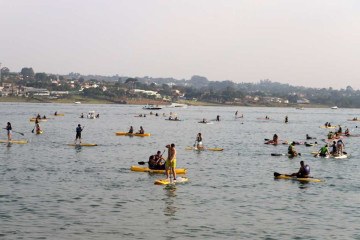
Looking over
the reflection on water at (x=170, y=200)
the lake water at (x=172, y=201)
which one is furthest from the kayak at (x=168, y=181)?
the lake water at (x=172, y=201)

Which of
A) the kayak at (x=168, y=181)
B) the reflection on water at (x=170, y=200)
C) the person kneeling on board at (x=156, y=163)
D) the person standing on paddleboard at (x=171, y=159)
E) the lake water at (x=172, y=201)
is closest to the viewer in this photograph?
the lake water at (x=172, y=201)

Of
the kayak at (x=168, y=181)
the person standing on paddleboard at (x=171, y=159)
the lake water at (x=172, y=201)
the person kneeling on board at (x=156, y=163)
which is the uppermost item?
the person standing on paddleboard at (x=171, y=159)

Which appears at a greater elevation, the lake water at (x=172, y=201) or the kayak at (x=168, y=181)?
the kayak at (x=168, y=181)

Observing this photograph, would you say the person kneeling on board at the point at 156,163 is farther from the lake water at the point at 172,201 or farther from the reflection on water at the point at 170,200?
the reflection on water at the point at 170,200

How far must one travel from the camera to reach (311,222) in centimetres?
2831

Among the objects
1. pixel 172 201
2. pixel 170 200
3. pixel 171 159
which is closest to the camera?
pixel 172 201

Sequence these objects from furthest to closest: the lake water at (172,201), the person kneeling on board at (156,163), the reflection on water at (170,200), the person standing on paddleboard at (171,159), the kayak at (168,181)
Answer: the person kneeling on board at (156,163)
the person standing on paddleboard at (171,159)
the kayak at (168,181)
the reflection on water at (170,200)
the lake water at (172,201)

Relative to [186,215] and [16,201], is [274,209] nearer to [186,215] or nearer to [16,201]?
[186,215]

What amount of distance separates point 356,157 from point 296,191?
2807cm

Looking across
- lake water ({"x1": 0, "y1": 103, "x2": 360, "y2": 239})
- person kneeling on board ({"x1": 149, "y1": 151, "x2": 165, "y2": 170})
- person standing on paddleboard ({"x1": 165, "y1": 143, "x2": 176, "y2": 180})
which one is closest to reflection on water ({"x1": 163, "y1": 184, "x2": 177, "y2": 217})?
lake water ({"x1": 0, "y1": 103, "x2": 360, "y2": 239})

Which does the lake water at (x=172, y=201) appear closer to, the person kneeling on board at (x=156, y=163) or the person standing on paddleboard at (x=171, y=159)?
the person kneeling on board at (x=156, y=163)

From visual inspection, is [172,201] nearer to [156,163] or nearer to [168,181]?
[168,181]

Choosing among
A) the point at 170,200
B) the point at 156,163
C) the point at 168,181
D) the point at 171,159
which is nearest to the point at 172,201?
the point at 170,200

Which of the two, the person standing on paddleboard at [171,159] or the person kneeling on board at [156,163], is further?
the person kneeling on board at [156,163]
